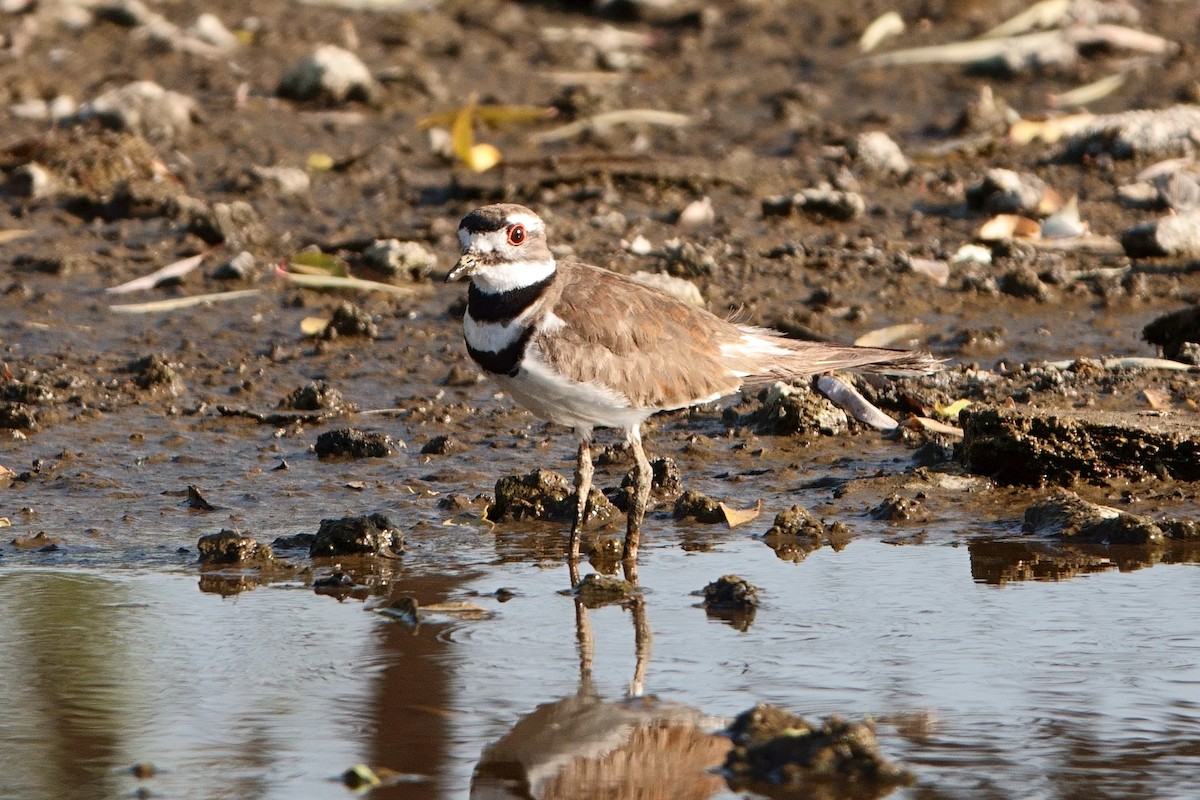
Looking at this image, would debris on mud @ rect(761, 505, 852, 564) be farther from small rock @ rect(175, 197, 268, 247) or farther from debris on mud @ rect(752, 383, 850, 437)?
small rock @ rect(175, 197, 268, 247)

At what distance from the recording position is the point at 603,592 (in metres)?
6.21

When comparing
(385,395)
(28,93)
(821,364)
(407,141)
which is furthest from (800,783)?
(28,93)

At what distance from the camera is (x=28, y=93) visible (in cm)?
1247

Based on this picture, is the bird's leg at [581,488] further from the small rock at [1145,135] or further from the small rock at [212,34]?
the small rock at [212,34]

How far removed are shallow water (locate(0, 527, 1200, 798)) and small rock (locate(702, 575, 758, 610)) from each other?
0.08 metres

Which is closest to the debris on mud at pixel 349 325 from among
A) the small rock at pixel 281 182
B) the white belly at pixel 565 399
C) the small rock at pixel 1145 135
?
the small rock at pixel 281 182

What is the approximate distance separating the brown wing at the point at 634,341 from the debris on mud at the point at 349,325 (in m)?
2.24

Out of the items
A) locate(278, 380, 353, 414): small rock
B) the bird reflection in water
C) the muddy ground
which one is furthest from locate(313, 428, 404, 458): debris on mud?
the bird reflection in water

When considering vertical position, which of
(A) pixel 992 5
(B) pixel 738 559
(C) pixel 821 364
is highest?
(A) pixel 992 5

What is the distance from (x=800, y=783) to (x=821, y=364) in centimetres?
310

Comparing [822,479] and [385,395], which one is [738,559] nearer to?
[822,479]

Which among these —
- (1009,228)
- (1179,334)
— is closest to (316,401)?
(1179,334)

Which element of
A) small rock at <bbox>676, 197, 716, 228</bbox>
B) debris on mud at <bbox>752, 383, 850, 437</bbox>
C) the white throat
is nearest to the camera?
the white throat

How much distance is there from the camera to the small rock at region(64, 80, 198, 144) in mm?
11773
